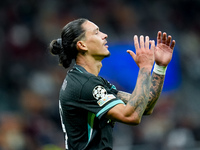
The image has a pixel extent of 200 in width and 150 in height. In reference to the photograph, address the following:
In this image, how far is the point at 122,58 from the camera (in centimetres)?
942

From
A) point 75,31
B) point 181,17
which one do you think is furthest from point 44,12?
point 75,31

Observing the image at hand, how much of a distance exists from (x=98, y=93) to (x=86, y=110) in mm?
177

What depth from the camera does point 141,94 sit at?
321 centimetres

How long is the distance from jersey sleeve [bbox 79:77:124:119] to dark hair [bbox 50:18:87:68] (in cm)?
48

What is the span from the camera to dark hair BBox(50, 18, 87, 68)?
357 cm

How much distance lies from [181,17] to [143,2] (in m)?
1.24

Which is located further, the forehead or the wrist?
the wrist

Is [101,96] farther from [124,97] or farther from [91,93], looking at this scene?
[124,97]

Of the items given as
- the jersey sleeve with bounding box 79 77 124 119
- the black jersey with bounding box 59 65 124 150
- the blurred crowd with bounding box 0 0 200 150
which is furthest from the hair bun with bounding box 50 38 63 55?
the blurred crowd with bounding box 0 0 200 150

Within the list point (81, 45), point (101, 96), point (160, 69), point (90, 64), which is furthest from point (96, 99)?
point (160, 69)

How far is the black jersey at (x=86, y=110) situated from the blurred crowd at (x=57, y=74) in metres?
3.39

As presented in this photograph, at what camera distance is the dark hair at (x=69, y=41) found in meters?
3.57

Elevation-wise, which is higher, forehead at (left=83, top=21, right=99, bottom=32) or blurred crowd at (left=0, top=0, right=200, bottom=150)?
forehead at (left=83, top=21, right=99, bottom=32)

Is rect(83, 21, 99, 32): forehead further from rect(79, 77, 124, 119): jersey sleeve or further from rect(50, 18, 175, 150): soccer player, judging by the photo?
rect(79, 77, 124, 119): jersey sleeve
